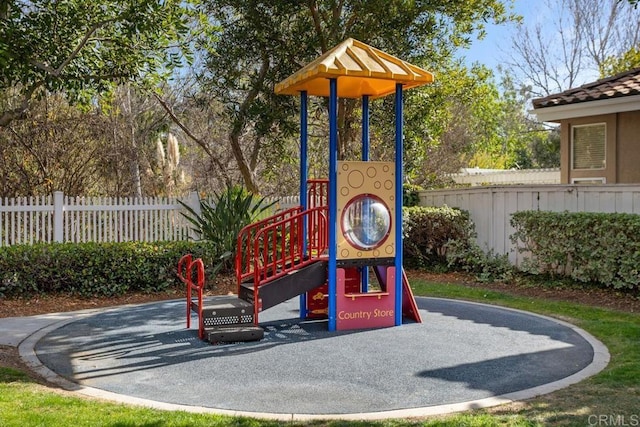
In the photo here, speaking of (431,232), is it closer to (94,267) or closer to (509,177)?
(94,267)

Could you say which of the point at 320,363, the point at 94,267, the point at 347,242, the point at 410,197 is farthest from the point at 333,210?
the point at 410,197

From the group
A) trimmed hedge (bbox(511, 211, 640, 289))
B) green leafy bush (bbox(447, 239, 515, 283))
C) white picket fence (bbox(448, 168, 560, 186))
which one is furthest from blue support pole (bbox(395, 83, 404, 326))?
white picket fence (bbox(448, 168, 560, 186))

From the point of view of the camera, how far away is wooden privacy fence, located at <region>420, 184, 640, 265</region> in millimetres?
10336

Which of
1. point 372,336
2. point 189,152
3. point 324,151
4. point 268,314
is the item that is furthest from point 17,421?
point 189,152

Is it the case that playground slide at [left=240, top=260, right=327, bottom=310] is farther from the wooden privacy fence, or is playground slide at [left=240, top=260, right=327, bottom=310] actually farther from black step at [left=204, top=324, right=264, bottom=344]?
the wooden privacy fence

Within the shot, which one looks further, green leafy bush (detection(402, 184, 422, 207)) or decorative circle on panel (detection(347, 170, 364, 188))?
green leafy bush (detection(402, 184, 422, 207))

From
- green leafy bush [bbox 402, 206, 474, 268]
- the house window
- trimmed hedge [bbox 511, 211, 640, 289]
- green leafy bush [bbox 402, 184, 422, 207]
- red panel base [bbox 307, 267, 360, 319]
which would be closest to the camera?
red panel base [bbox 307, 267, 360, 319]

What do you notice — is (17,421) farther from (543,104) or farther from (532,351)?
(543,104)

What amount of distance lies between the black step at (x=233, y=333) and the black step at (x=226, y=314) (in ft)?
0.24

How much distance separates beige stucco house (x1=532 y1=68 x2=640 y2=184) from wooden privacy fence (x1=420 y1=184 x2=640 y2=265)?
153 cm

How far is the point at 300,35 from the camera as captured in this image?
40.4 feet

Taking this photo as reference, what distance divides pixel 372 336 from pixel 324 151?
1285 cm

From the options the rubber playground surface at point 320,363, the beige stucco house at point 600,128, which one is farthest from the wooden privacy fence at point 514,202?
the rubber playground surface at point 320,363

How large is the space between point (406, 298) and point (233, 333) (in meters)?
2.43
